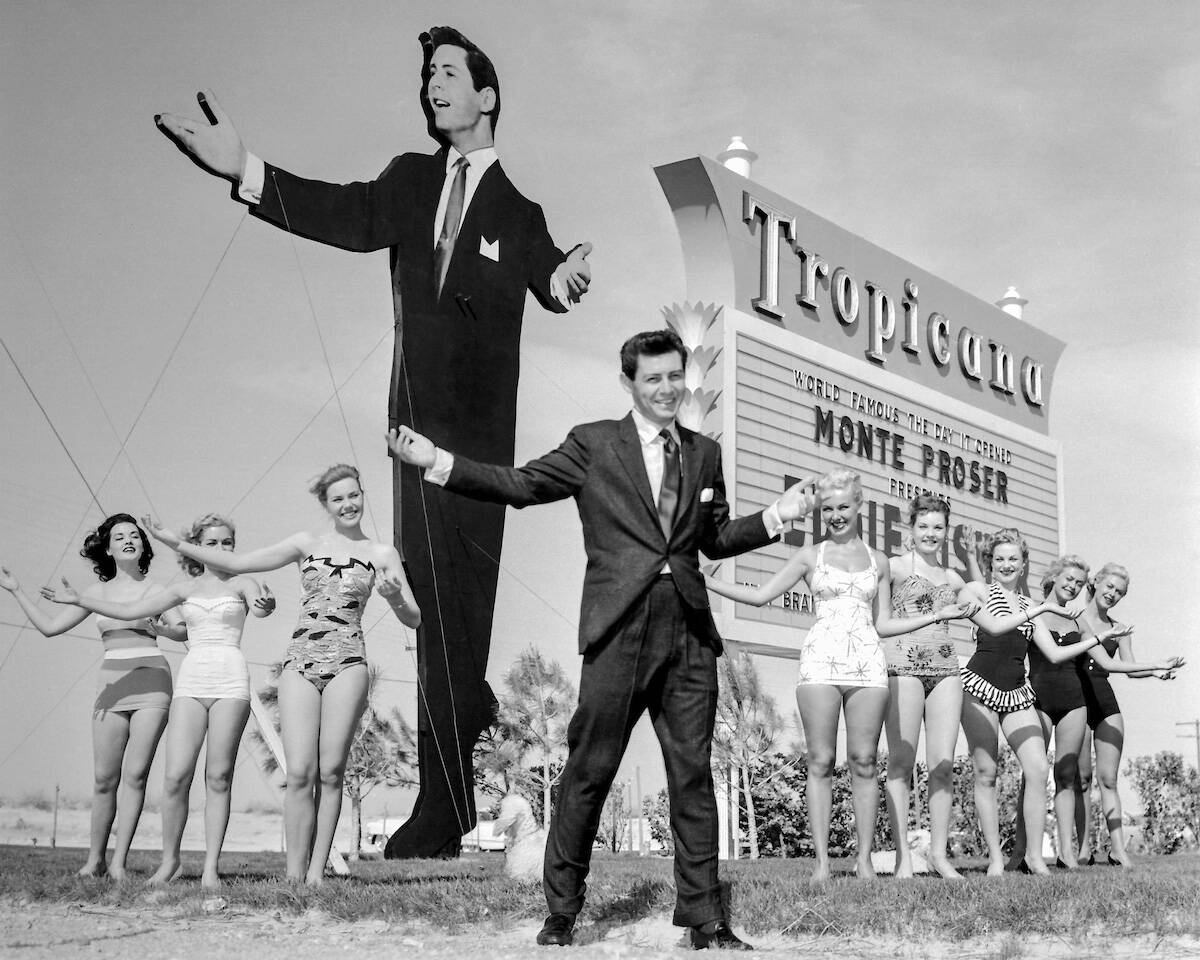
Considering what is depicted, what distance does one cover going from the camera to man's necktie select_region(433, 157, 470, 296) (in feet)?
28.2

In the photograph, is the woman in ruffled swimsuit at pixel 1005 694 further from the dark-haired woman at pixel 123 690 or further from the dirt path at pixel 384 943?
the dark-haired woman at pixel 123 690

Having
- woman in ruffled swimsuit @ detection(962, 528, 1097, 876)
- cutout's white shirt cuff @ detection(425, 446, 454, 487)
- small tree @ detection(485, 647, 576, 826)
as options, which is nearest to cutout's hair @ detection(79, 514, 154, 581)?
cutout's white shirt cuff @ detection(425, 446, 454, 487)

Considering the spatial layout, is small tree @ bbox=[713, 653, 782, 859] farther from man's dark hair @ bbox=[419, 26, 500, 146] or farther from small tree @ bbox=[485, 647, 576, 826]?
man's dark hair @ bbox=[419, 26, 500, 146]

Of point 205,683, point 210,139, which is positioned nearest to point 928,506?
point 205,683

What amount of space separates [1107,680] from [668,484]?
4.01m

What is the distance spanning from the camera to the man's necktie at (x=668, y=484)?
150 inches

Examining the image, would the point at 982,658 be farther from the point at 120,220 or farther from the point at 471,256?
the point at 120,220

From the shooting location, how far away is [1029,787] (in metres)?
6.04

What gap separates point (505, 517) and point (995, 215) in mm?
4616

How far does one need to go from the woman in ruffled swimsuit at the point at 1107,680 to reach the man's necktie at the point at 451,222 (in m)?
4.31

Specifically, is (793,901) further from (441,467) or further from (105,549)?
(105,549)

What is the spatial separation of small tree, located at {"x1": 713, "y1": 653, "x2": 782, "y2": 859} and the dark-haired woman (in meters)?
9.19

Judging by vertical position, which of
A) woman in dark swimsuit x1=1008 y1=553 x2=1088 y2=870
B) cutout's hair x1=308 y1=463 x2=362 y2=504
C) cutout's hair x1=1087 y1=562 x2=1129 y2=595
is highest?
cutout's hair x1=1087 y1=562 x2=1129 y2=595

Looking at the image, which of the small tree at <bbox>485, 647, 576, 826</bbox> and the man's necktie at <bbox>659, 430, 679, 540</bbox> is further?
the small tree at <bbox>485, 647, 576, 826</bbox>
